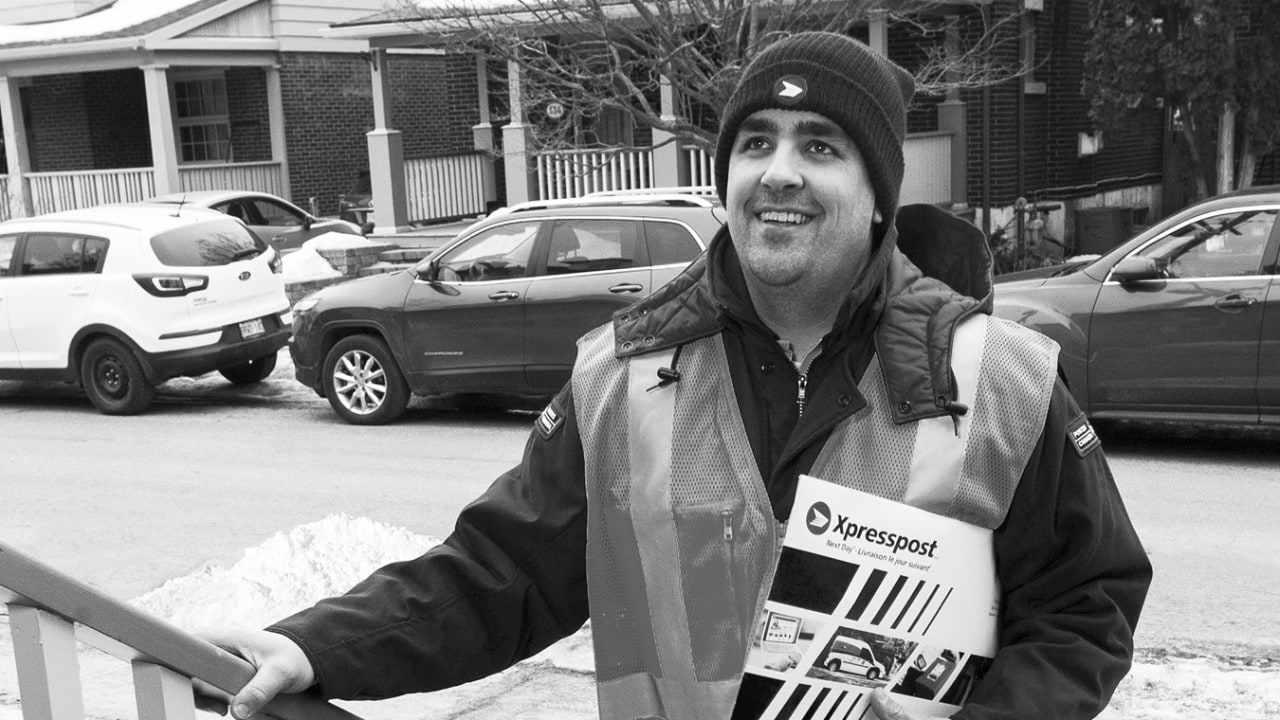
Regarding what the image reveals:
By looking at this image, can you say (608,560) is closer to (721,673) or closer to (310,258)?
(721,673)

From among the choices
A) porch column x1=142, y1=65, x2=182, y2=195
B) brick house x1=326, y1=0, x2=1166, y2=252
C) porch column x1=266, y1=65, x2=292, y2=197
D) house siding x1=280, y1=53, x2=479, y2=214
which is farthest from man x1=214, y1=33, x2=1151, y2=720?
porch column x1=266, y1=65, x2=292, y2=197

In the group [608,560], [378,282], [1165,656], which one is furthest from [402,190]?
[608,560]

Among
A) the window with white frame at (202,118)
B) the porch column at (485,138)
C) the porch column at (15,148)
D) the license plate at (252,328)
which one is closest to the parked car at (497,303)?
the license plate at (252,328)

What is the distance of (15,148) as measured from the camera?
75.9 feet

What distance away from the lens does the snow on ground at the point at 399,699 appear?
4.86 meters

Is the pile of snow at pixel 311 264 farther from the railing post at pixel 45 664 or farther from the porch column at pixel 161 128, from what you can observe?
the railing post at pixel 45 664

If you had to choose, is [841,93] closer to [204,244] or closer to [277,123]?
[204,244]

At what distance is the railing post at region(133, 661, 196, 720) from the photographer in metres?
1.78

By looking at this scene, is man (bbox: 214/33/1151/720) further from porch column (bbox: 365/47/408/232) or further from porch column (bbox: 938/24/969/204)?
porch column (bbox: 365/47/408/232)

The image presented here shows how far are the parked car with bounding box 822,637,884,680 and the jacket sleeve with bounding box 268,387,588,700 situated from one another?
45 cm

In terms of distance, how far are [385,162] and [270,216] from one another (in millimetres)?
1756

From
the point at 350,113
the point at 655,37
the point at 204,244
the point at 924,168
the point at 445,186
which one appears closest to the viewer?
the point at 655,37

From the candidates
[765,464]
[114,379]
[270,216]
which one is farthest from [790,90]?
[270,216]

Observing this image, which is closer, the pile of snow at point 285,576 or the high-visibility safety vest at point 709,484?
the high-visibility safety vest at point 709,484
